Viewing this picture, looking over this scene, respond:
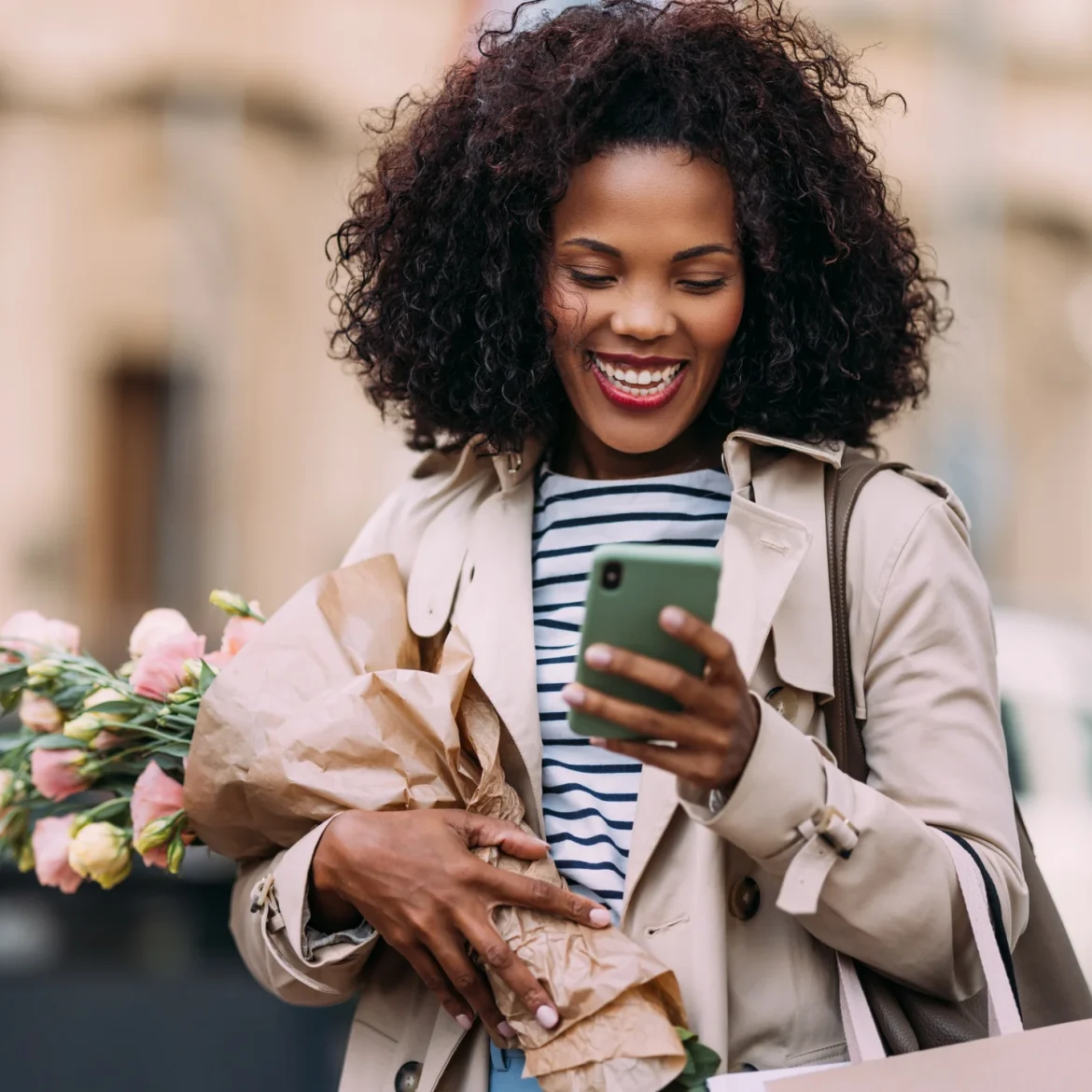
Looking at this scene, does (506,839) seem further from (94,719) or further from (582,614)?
(94,719)

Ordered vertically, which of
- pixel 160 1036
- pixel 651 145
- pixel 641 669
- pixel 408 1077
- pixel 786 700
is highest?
pixel 651 145

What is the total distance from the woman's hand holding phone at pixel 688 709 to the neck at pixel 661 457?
0.67 m

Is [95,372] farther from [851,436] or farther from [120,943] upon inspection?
[851,436]

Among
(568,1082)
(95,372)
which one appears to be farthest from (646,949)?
(95,372)

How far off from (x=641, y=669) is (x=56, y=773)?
51.3 inches

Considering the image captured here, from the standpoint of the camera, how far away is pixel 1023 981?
2.21 meters

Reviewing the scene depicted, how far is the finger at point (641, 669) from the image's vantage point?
1739 millimetres

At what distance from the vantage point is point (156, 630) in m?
2.68

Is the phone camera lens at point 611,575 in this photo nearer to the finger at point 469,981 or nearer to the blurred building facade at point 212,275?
the finger at point 469,981

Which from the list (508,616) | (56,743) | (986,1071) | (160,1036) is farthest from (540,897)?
(160,1036)

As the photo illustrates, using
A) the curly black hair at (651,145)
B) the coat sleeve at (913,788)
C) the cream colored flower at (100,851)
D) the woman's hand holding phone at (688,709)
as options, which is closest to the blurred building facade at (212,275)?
the cream colored flower at (100,851)

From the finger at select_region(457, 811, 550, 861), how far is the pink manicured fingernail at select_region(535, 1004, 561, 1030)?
0.67ft

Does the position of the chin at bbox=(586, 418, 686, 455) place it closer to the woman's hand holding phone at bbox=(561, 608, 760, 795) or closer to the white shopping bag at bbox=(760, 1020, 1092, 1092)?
the woman's hand holding phone at bbox=(561, 608, 760, 795)

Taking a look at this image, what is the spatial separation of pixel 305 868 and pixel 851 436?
39.4 inches
